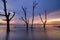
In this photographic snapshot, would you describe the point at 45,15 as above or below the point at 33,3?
below

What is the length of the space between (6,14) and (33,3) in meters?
14.3

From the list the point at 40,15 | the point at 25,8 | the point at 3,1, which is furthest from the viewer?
the point at 40,15

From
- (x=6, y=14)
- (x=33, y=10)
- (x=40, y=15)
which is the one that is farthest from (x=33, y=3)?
(x=6, y=14)

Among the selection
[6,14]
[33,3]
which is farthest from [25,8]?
[6,14]

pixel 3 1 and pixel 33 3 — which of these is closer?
pixel 3 1

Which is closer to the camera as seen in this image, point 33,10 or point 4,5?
point 4,5

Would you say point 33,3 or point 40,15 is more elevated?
point 33,3

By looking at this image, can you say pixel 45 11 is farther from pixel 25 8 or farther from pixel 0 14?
pixel 0 14

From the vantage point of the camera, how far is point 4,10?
22875mm

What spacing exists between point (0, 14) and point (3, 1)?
211 centimetres

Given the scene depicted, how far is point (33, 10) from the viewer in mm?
37125

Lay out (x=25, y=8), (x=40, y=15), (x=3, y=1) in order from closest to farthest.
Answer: (x=3, y=1)
(x=25, y=8)
(x=40, y=15)

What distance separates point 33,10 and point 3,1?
1538 centimetres

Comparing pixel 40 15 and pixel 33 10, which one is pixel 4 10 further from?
pixel 40 15
